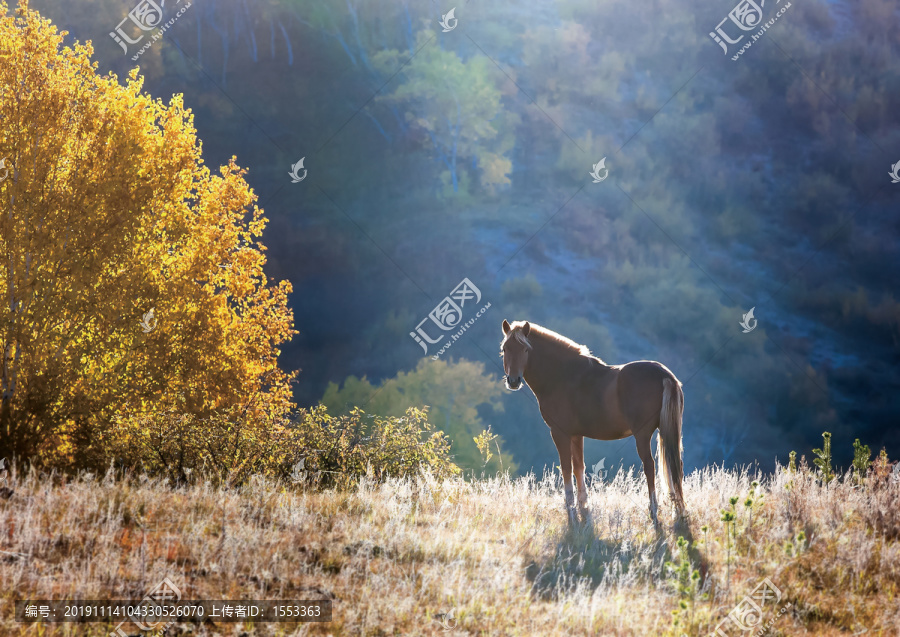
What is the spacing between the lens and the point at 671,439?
32.4 ft

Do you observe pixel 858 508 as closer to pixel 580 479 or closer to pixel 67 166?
pixel 580 479

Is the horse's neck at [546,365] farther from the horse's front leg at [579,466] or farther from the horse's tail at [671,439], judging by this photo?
the horse's tail at [671,439]

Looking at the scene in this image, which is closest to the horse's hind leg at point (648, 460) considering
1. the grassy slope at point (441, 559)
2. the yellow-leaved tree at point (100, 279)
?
the grassy slope at point (441, 559)

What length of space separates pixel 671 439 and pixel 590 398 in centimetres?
150

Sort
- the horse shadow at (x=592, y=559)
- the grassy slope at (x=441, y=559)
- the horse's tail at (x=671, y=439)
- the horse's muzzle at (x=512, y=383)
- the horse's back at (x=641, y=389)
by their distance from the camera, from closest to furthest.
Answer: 1. the grassy slope at (x=441, y=559)
2. the horse shadow at (x=592, y=559)
3. the horse's tail at (x=671, y=439)
4. the horse's back at (x=641, y=389)
5. the horse's muzzle at (x=512, y=383)

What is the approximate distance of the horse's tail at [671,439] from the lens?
9844 millimetres

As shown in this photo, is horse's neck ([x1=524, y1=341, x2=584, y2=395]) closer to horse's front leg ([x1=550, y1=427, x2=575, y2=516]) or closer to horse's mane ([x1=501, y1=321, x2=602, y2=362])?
horse's mane ([x1=501, y1=321, x2=602, y2=362])

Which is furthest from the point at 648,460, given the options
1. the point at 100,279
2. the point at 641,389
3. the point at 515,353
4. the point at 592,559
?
the point at 100,279

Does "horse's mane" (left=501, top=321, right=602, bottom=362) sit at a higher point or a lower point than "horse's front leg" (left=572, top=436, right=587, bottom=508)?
higher

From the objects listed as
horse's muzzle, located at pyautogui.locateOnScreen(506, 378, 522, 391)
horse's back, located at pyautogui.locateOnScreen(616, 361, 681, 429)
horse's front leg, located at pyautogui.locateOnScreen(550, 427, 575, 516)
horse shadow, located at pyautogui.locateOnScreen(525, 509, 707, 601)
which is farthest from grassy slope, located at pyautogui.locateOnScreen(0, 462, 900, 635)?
horse's muzzle, located at pyautogui.locateOnScreen(506, 378, 522, 391)

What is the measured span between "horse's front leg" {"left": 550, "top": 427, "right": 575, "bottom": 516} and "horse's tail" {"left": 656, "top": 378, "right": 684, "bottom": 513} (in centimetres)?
153

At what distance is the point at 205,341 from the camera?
1532 cm

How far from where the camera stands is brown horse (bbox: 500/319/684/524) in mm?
9938

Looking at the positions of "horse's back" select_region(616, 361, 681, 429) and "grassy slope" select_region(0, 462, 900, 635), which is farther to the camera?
"horse's back" select_region(616, 361, 681, 429)
